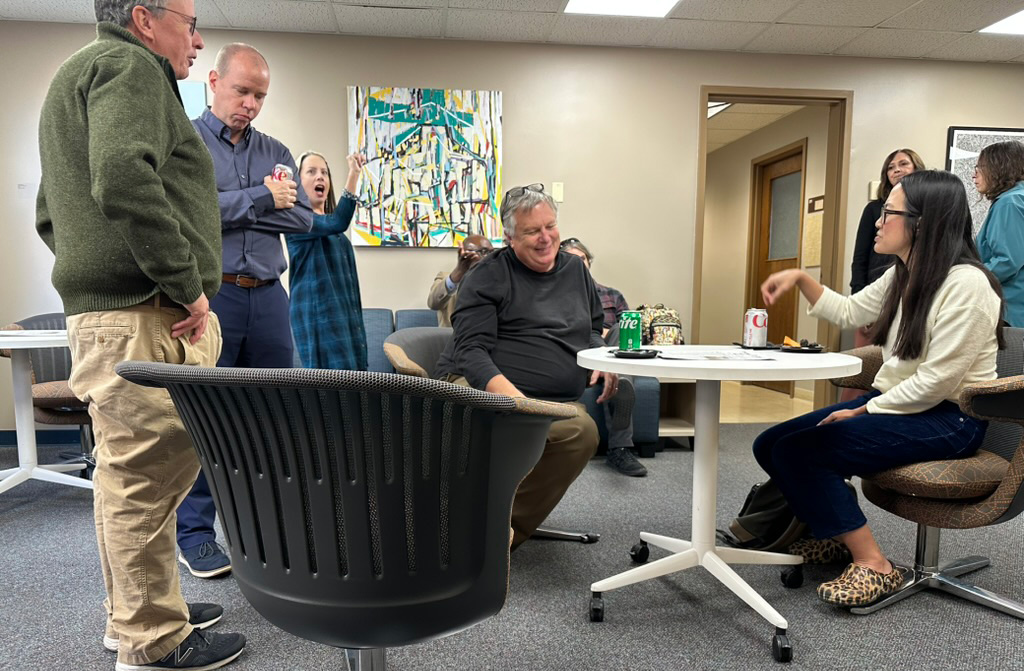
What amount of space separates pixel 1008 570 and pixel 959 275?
1.06 meters

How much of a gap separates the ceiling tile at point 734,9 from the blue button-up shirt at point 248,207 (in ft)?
8.55

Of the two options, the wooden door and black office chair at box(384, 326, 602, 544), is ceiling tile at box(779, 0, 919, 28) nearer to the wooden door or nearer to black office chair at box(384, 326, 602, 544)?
the wooden door

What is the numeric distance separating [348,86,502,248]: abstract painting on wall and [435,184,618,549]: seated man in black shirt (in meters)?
1.96

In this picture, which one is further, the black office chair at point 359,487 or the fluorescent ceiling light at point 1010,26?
the fluorescent ceiling light at point 1010,26

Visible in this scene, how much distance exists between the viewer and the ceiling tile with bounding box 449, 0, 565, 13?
3477 millimetres

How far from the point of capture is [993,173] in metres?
2.72

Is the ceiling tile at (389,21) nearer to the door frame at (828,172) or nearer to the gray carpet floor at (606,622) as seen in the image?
the door frame at (828,172)

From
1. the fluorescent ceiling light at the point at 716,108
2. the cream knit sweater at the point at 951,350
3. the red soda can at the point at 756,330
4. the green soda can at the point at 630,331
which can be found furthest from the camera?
the fluorescent ceiling light at the point at 716,108

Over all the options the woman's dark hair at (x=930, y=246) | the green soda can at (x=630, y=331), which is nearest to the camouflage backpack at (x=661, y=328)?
the green soda can at (x=630, y=331)

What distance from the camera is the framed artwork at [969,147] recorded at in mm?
4398

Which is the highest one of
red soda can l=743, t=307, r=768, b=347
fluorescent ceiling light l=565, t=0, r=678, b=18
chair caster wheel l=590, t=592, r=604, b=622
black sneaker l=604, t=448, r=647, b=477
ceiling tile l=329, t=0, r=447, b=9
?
fluorescent ceiling light l=565, t=0, r=678, b=18

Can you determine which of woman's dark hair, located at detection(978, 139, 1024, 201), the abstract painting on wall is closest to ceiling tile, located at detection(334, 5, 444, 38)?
the abstract painting on wall

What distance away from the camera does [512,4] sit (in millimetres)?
3510

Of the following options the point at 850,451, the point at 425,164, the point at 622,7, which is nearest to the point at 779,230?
the point at 622,7
